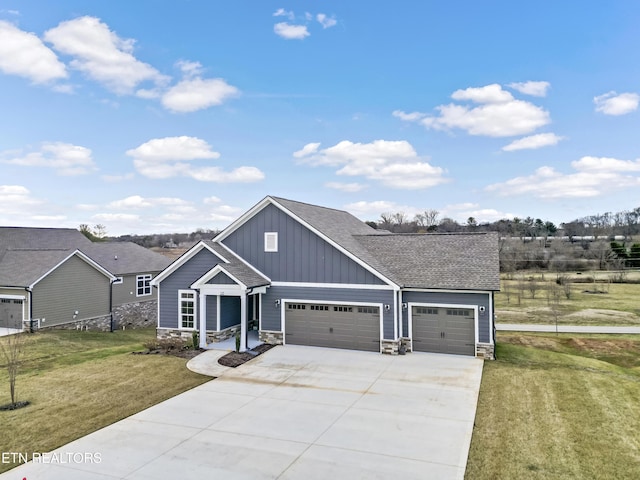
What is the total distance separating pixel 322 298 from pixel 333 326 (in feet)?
4.12

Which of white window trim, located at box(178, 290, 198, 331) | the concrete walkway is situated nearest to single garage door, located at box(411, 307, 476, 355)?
white window trim, located at box(178, 290, 198, 331)

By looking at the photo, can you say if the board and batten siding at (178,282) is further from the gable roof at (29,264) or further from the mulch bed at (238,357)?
the gable roof at (29,264)

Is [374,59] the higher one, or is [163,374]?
[374,59]

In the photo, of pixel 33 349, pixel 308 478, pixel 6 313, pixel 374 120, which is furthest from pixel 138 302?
pixel 308 478

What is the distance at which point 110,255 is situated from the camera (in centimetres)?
3281

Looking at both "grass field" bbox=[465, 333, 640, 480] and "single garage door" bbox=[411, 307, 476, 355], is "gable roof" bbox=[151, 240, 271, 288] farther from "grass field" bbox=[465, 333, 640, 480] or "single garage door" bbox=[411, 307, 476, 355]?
"grass field" bbox=[465, 333, 640, 480]

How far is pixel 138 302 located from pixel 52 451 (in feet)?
83.3

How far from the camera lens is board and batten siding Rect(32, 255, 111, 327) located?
23859mm

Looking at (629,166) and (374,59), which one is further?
(629,166)

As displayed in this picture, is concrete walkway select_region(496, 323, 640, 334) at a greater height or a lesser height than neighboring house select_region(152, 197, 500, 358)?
lesser

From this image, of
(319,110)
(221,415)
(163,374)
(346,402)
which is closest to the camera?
(221,415)

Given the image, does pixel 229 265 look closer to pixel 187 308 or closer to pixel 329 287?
pixel 187 308

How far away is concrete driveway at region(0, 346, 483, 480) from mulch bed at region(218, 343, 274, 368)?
2.97ft

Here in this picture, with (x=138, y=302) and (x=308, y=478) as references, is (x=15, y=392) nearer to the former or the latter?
(x=308, y=478)
